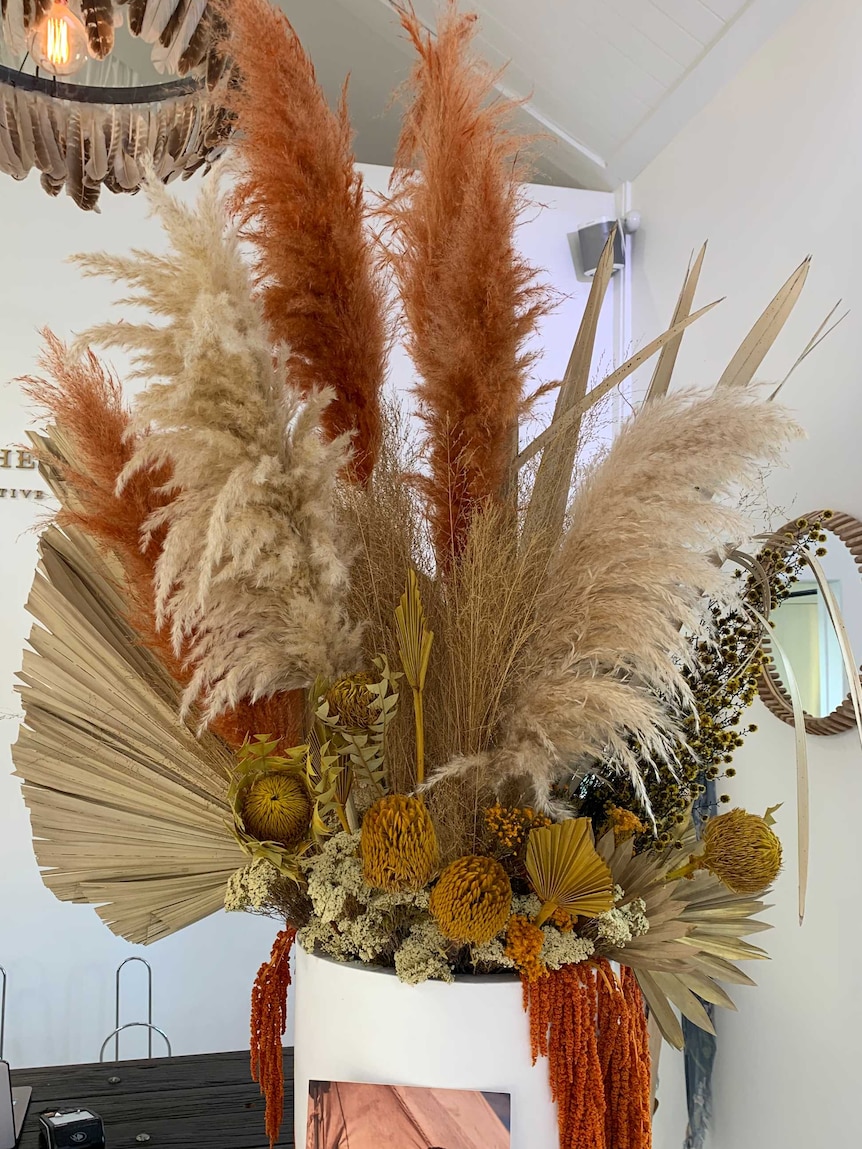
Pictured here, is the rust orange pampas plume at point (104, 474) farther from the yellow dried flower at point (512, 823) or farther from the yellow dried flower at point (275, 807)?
the yellow dried flower at point (512, 823)

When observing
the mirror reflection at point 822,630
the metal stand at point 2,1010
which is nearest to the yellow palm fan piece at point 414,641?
the mirror reflection at point 822,630

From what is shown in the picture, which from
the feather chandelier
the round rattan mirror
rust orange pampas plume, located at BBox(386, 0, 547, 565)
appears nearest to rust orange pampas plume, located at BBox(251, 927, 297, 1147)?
rust orange pampas plume, located at BBox(386, 0, 547, 565)

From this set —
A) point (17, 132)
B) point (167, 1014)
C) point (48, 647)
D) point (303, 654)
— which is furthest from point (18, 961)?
point (303, 654)

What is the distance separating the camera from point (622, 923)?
59 cm

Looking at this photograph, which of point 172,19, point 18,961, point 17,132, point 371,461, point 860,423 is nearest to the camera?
point 371,461

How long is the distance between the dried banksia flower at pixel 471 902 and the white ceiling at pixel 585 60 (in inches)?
67.3

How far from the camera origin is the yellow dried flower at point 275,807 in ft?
1.99

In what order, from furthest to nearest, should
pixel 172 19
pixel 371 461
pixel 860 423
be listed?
pixel 860 423 < pixel 172 19 < pixel 371 461

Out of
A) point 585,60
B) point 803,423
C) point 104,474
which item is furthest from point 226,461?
point 585,60

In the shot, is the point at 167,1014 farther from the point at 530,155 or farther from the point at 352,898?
the point at 530,155

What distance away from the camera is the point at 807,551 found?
651mm

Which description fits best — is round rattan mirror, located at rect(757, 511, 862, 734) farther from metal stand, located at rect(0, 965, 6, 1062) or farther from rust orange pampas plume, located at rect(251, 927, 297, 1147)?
metal stand, located at rect(0, 965, 6, 1062)

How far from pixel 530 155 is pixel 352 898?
564mm

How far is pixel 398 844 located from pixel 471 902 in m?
0.05
